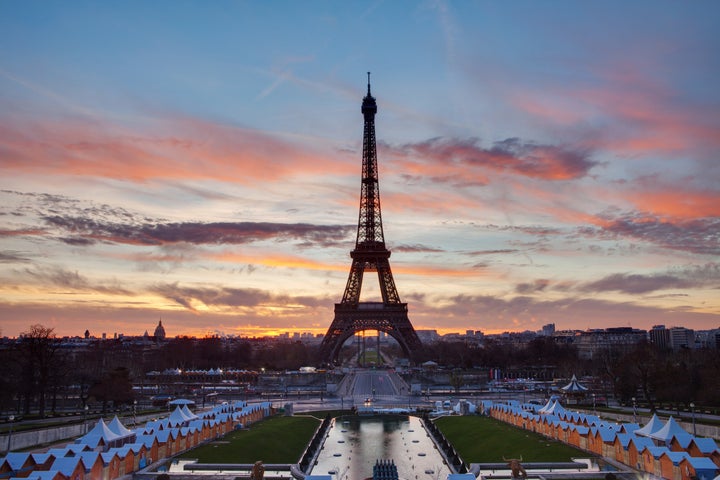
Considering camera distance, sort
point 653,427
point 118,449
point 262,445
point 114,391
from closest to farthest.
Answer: point 118,449 → point 653,427 → point 262,445 → point 114,391


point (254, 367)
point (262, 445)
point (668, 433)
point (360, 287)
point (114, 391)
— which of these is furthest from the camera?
point (254, 367)

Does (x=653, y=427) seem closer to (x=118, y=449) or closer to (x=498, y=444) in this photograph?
(x=498, y=444)

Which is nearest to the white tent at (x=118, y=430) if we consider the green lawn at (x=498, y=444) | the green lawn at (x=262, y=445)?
the green lawn at (x=262, y=445)

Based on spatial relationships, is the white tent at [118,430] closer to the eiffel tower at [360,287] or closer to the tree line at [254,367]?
the tree line at [254,367]

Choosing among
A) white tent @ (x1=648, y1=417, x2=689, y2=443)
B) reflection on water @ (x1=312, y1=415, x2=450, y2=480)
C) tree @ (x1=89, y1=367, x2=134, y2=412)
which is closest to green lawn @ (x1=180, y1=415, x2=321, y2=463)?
reflection on water @ (x1=312, y1=415, x2=450, y2=480)

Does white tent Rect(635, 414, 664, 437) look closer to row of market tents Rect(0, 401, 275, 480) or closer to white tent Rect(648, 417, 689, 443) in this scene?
white tent Rect(648, 417, 689, 443)

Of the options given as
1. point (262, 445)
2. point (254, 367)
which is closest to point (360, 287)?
point (254, 367)

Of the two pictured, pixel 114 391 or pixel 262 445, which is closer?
pixel 262 445
